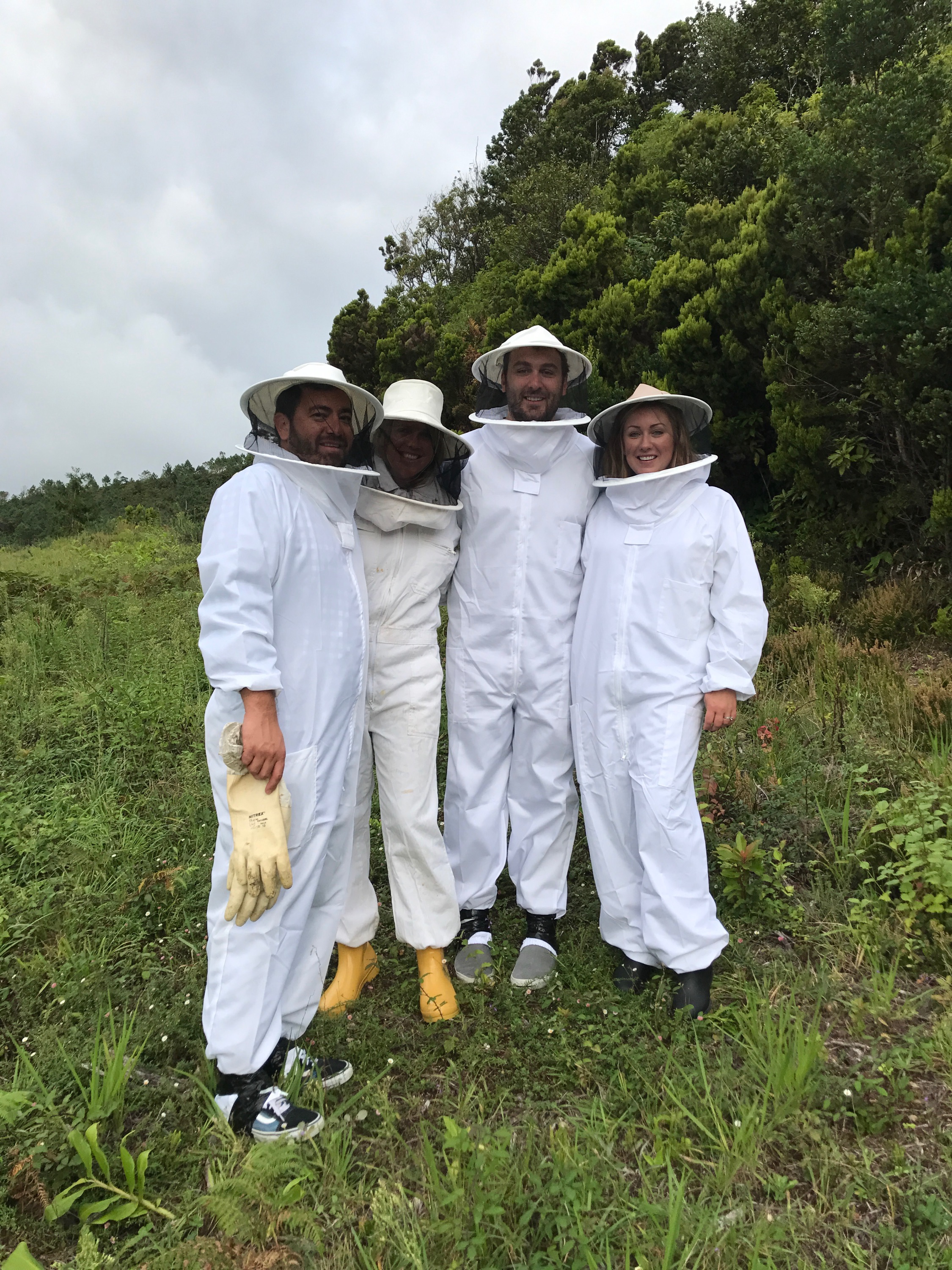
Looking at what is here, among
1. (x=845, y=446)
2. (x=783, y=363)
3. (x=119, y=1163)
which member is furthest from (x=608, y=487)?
(x=783, y=363)

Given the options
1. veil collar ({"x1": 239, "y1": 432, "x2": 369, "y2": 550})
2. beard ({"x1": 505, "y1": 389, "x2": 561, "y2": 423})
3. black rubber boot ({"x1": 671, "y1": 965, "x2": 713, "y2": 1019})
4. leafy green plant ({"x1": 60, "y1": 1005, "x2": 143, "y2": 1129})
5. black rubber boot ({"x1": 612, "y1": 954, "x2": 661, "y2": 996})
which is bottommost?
black rubber boot ({"x1": 612, "y1": 954, "x2": 661, "y2": 996})

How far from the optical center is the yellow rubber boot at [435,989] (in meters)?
2.58

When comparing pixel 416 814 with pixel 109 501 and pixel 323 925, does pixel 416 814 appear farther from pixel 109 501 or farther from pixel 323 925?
pixel 109 501

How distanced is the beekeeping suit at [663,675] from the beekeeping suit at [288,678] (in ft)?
2.81

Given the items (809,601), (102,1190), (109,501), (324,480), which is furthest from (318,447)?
(109,501)

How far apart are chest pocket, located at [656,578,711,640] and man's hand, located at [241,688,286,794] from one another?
127 cm

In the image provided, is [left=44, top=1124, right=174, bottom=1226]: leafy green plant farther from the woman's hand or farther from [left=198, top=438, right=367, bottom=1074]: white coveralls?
the woman's hand

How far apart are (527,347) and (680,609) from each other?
109 centimetres

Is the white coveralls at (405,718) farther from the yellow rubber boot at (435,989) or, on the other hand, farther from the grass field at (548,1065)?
the grass field at (548,1065)

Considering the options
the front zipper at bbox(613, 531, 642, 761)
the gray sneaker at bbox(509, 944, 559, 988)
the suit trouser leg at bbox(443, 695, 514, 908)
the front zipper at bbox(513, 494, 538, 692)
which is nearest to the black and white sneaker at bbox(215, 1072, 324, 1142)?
the gray sneaker at bbox(509, 944, 559, 988)

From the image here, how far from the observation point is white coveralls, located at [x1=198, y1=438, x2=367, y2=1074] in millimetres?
1997

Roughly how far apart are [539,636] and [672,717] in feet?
1.84

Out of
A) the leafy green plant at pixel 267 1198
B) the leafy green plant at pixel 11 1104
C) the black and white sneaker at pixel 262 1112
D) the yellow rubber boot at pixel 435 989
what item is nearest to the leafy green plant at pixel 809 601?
the yellow rubber boot at pixel 435 989

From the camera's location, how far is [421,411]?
2.52 metres
